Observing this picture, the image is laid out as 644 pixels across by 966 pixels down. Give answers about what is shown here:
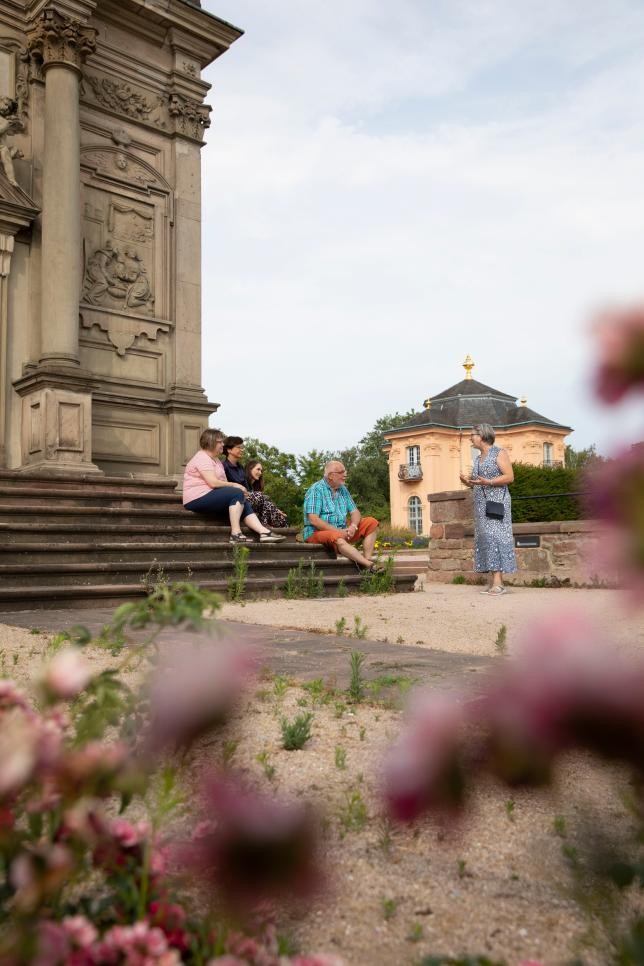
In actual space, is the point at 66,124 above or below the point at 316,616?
above

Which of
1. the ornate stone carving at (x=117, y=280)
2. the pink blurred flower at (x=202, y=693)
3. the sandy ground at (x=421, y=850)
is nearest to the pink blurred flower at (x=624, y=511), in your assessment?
the sandy ground at (x=421, y=850)

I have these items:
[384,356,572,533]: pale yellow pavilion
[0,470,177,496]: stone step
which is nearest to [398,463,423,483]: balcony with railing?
[384,356,572,533]: pale yellow pavilion

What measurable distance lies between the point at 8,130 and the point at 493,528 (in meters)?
8.15

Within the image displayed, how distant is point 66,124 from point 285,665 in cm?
913

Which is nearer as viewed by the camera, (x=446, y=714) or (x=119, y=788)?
(x=446, y=714)

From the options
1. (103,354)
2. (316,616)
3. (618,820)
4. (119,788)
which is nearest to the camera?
(119,788)

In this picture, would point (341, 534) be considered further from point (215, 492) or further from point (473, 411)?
point (473, 411)

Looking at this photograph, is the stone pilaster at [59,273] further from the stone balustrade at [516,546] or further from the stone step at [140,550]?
the stone balustrade at [516,546]

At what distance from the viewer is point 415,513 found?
45.5 meters

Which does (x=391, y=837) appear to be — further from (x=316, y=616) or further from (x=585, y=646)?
(x=316, y=616)

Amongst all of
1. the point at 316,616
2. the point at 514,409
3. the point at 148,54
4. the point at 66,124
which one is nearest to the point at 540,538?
the point at 316,616

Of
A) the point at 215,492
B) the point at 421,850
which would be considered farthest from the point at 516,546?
the point at 421,850

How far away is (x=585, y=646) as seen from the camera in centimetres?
49

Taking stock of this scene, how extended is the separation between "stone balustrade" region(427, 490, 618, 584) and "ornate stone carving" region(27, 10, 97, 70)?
778 cm
